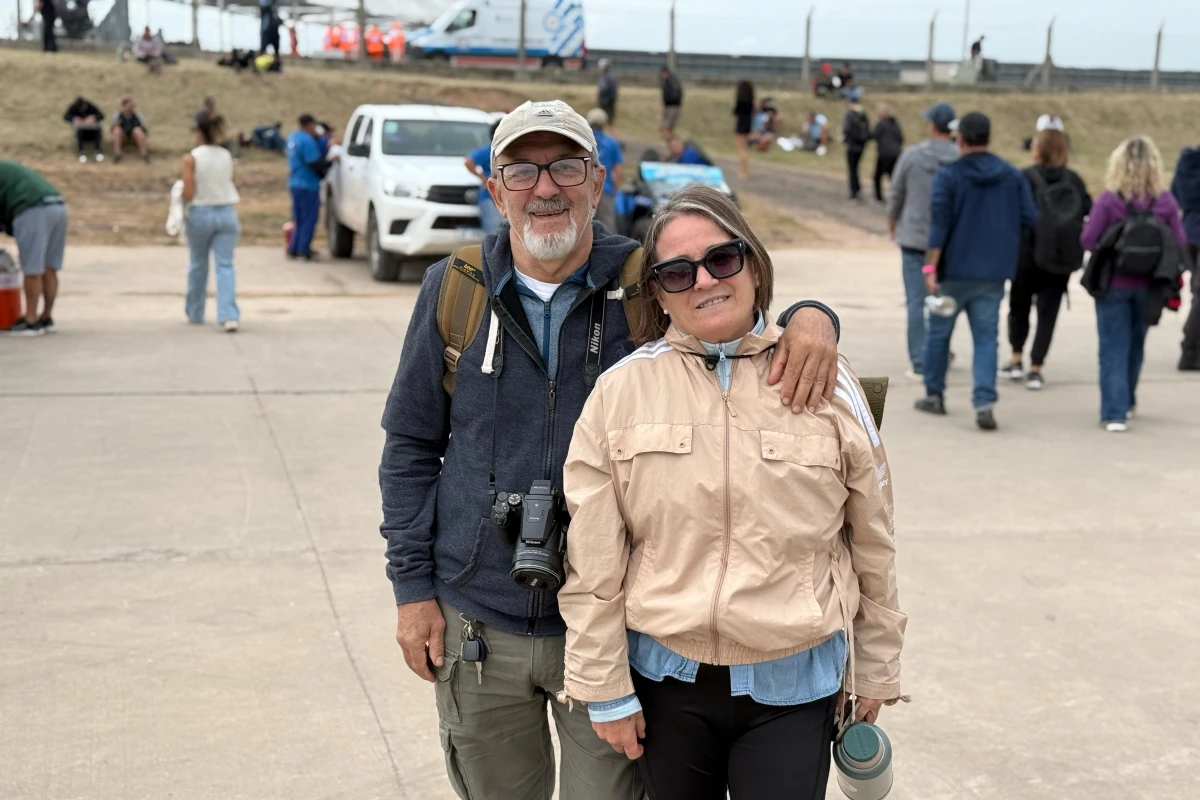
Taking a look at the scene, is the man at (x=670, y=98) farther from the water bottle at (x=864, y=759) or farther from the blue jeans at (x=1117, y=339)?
the water bottle at (x=864, y=759)

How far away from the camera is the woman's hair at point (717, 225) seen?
2.43 metres

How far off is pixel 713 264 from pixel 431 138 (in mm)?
12920

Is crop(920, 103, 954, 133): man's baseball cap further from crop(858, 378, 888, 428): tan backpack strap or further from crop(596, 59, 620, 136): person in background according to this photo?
crop(596, 59, 620, 136): person in background

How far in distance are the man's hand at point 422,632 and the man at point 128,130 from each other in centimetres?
2231

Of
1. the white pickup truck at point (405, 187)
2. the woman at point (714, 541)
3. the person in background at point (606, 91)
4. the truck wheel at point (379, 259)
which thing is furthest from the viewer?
the person in background at point (606, 91)

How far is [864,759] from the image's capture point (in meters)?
2.57

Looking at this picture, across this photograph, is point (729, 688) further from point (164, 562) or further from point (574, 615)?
point (164, 562)

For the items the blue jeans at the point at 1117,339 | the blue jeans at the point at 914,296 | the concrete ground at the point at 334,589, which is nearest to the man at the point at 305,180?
the concrete ground at the point at 334,589

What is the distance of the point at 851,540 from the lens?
8.18 feet

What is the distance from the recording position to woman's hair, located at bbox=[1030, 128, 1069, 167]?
8734 mm

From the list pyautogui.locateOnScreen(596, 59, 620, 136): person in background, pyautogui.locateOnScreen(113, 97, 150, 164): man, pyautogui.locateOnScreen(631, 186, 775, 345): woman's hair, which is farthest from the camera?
pyautogui.locateOnScreen(596, 59, 620, 136): person in background

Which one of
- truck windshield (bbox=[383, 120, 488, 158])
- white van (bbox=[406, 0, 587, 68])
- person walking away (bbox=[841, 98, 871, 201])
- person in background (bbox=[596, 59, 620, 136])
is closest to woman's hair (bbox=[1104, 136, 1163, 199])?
truck windshield (bbox=[383, 120, 488, 158])

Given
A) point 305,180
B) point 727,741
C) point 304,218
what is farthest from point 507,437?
point 304,218

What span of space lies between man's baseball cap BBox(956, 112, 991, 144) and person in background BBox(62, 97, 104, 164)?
18934 millimetres
